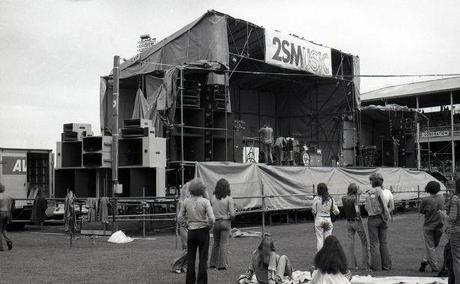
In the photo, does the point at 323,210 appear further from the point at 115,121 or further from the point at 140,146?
the point at 140,146

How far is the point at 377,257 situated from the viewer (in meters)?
10.4

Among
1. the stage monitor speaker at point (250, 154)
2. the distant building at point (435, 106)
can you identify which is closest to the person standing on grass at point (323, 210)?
the stage monitor speaker at point (250, 154)

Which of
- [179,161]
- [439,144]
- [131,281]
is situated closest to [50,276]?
[131,281]

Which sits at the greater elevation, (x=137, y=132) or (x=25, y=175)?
(x=137, y=132)

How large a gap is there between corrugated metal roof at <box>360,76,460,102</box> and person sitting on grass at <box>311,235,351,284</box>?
38641 mm

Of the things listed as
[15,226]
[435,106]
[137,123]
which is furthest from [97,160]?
[435,106]

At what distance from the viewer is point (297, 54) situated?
83.4 feet

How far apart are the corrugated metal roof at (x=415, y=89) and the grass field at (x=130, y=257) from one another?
26088 mm

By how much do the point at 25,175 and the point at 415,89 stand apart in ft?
108

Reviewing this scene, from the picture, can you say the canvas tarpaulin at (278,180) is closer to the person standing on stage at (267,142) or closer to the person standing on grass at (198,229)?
the person standing on stage at (267,142)

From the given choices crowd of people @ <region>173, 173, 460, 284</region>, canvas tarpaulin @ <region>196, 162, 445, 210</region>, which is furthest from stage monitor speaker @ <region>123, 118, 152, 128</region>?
crowd of people @ <region>173, 173, 460, 284</region>

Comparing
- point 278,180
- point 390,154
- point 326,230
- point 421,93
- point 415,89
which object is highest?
point 415,89

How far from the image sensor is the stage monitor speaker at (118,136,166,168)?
17.8 meters

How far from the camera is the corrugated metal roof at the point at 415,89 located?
42775mm
